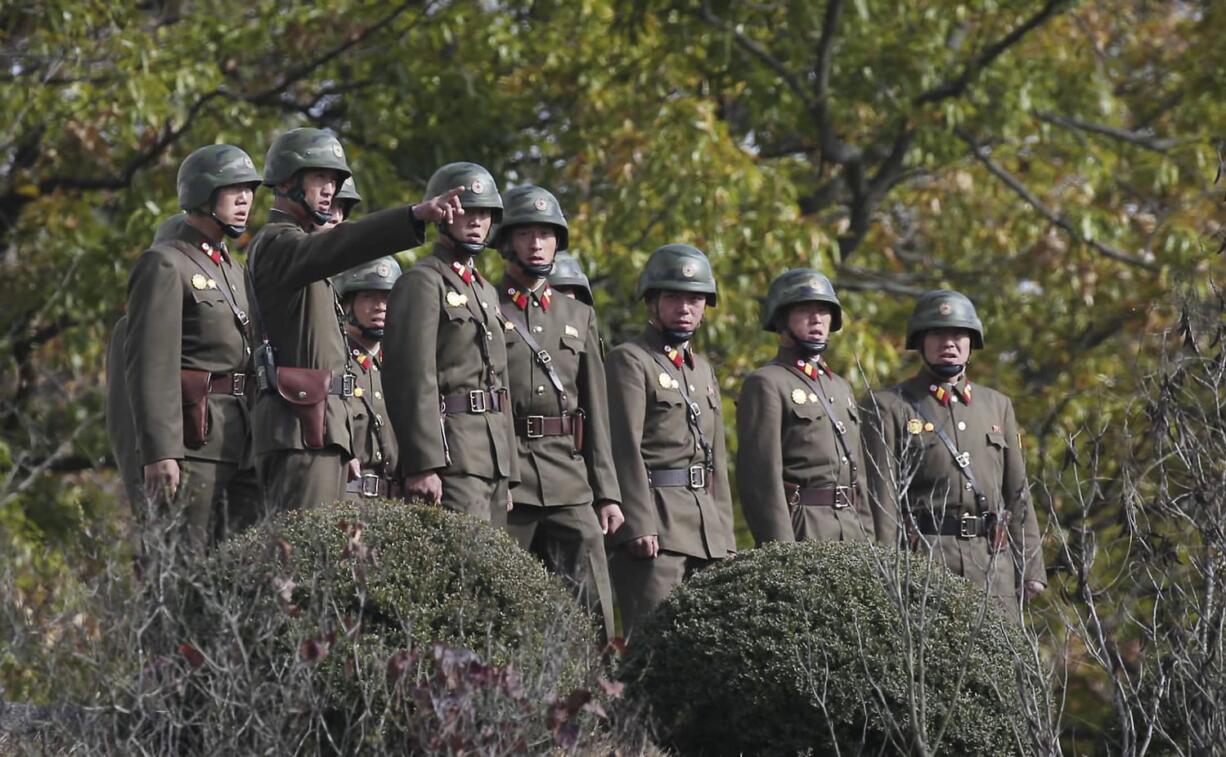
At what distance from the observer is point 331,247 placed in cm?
810

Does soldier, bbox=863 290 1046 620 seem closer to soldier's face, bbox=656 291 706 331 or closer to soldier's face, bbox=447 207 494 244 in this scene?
soldier's face, bbox=656 291 706 331

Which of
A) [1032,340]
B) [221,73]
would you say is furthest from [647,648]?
[1032,340]

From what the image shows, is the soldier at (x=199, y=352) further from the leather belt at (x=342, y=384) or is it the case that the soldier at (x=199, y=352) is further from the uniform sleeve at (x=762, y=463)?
the uniform sleeve at (x=762, y=463)

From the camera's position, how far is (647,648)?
8.09 metres

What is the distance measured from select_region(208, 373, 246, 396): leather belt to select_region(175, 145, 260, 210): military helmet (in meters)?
0.75

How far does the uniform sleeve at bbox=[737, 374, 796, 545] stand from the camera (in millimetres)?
10344

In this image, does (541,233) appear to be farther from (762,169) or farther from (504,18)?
(504,18)

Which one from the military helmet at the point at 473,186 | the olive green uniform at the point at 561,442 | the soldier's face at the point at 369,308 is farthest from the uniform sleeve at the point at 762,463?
the soldier's face at the point at 369,308

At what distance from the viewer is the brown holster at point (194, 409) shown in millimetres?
8375

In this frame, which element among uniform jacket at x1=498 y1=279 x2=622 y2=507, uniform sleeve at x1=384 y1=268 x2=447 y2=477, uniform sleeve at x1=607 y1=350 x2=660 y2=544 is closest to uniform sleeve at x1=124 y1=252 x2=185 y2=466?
uniform sleeve at x1=384 y1=268 x2=447 y2=477

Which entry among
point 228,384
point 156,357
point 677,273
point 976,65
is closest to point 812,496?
point 677,273

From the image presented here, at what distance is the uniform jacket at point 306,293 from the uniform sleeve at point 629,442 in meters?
1.77

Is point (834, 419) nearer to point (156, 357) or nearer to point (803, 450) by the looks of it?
point (803, 450)

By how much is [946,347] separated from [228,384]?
4526 mm
